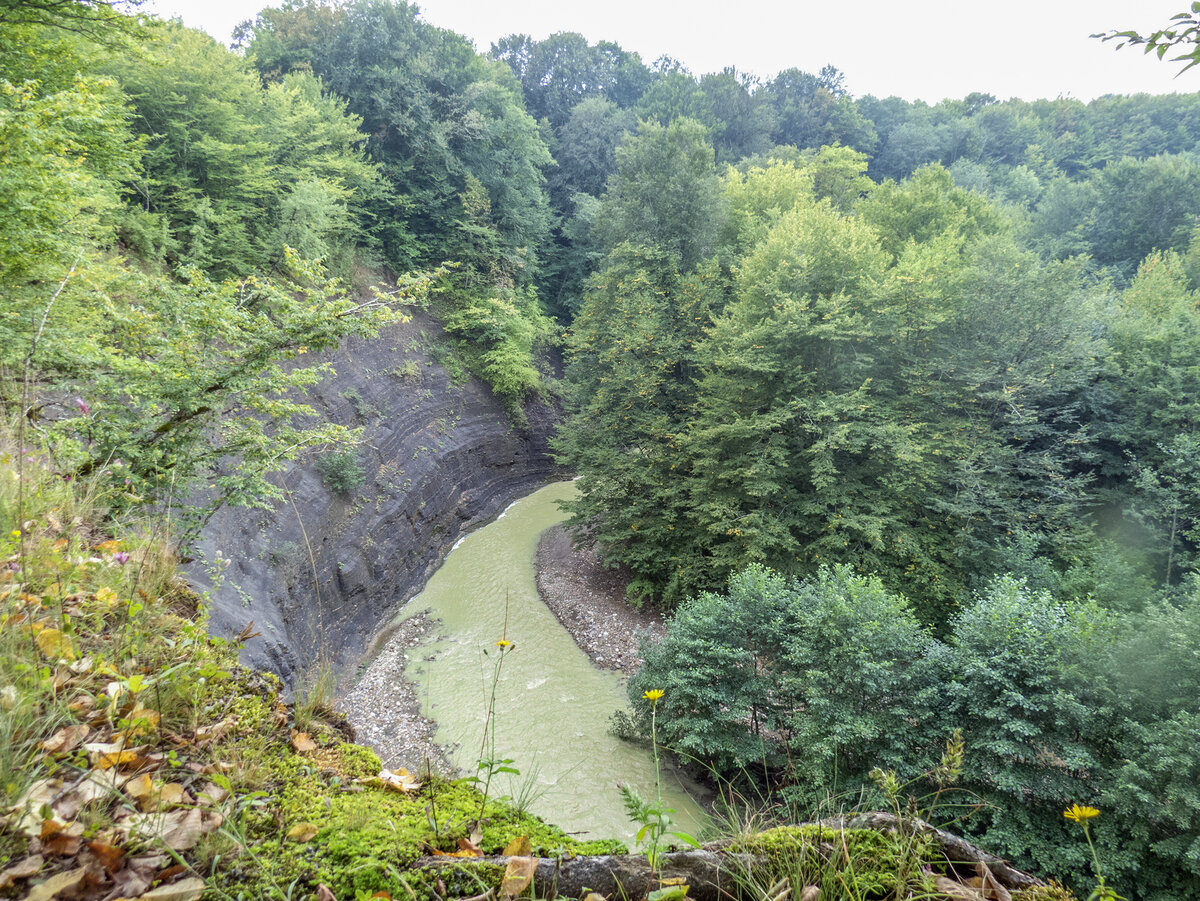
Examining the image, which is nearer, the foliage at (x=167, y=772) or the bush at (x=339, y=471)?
the foliage at (x=167, y=772)

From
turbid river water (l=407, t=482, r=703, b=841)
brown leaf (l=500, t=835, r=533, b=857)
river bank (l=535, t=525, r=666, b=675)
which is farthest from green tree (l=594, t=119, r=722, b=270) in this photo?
brown leaf (l=500, t=835, r=533, b=857)

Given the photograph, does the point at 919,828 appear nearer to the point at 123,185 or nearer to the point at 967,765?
the point at 967,765

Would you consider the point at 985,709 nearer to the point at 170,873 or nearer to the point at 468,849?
the point at 468,849

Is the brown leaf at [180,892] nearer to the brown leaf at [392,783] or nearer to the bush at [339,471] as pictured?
the brown leaf at [392,783]

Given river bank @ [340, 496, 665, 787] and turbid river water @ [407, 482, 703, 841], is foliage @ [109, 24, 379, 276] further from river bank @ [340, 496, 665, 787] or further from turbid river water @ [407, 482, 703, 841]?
turbid river water @ [407, 482, 703, 841]

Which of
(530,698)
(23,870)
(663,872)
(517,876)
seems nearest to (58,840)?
(23,870)

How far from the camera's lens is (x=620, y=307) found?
16.6m

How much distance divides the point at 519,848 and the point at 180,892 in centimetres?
82

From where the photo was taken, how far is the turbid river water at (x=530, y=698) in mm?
7641

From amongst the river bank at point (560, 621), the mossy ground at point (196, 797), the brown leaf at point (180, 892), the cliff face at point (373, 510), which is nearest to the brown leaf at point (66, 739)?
the mossy ground at point (196, 797)

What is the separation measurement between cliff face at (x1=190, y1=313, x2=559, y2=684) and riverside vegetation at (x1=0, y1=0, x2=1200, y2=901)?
1240mm

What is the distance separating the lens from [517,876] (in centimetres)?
140

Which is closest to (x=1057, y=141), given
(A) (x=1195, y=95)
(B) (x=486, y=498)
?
(A) (x=1195, y=95)

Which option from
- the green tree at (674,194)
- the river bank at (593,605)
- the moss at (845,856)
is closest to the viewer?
the moss at (845,856)
